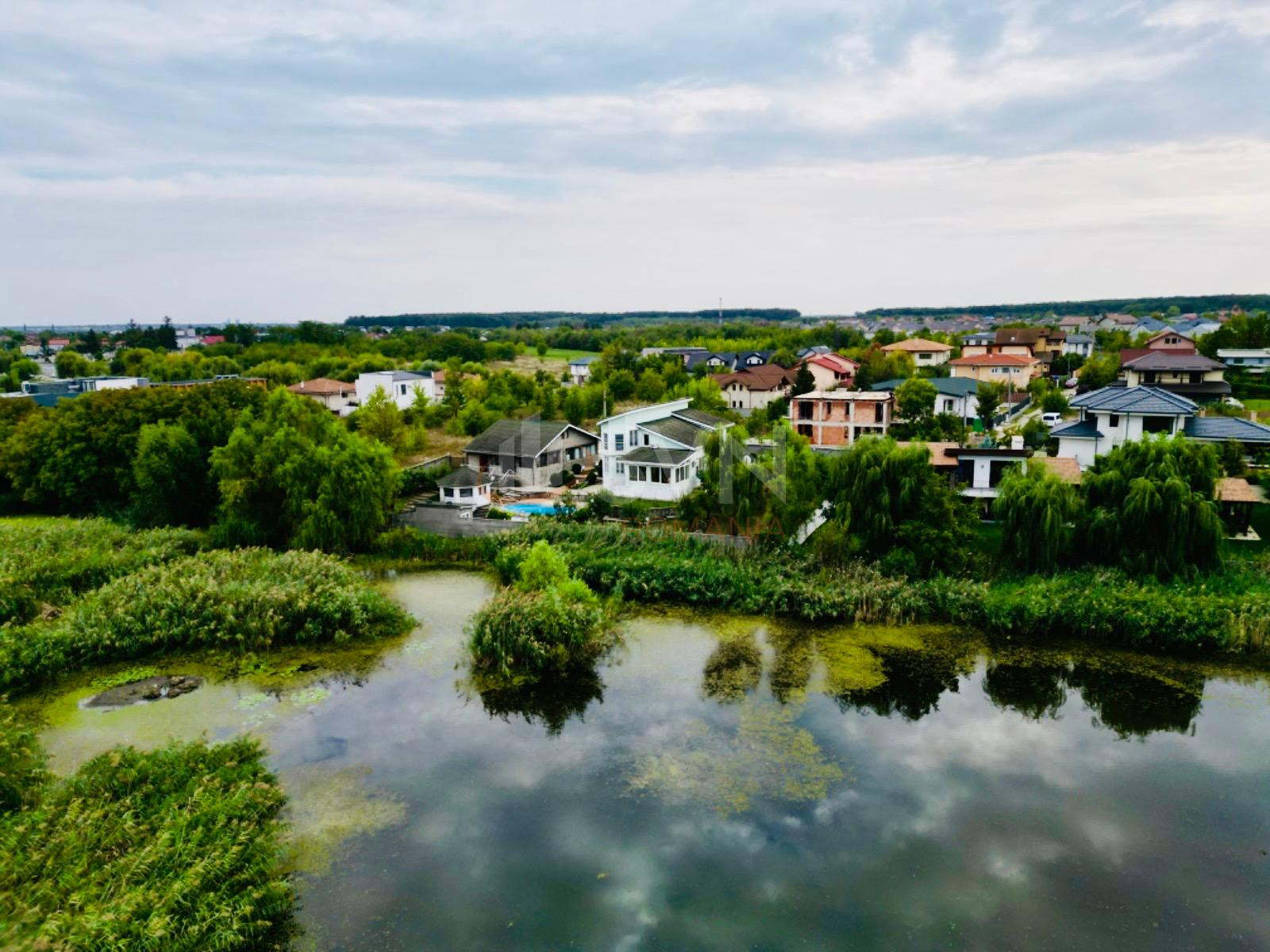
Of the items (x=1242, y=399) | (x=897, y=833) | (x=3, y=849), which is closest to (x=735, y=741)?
(x=897, y=833)

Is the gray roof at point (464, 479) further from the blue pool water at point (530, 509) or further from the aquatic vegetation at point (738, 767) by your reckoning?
the aquatic vegetation at point (738, 767)

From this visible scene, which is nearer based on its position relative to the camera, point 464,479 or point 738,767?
point 738,767

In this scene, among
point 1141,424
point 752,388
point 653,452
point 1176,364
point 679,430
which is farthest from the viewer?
point 752,388

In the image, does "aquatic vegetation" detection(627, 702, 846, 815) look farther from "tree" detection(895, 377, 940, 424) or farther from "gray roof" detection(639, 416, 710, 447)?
"tree" detection(895, 377, 940, 424)

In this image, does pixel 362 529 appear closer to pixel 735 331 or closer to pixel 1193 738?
pixel 1193 738

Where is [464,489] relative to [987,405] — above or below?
below

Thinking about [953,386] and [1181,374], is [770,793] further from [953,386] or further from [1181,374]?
[953,386]

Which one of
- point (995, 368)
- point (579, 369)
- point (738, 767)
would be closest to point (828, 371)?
point (995, 368)

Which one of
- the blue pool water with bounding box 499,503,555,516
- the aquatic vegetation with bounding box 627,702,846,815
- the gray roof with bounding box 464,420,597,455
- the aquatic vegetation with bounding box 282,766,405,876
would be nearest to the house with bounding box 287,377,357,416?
the gray roof with bounding box 464,420,597,455
